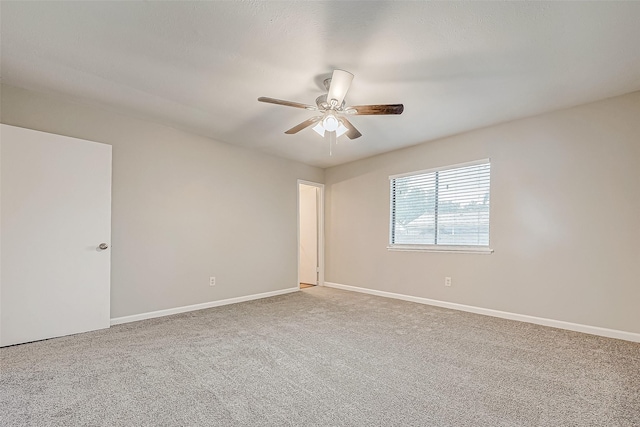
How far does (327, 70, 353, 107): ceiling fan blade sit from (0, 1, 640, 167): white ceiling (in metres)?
0.10

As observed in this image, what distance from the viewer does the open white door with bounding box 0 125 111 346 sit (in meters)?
2.57

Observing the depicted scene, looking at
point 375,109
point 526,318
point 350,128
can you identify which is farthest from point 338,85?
point 526,318

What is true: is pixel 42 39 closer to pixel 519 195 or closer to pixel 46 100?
pixel 46 100

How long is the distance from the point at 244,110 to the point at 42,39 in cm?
158

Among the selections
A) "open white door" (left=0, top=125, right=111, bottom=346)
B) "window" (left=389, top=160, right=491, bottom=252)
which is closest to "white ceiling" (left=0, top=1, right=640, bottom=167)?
"open white door" (left=0, top=125, right=111, bottom=346)

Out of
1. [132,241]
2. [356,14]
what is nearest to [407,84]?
[356,14]

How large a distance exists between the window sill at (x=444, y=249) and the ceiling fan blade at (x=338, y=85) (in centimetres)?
256

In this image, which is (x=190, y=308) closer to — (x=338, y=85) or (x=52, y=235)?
(x=52, y=235)

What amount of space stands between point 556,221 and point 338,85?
2.76 m

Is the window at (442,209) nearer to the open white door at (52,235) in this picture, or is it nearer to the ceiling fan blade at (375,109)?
the ceiling fan blade at (375,109)

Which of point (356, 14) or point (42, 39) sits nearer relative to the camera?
point (356, 14)

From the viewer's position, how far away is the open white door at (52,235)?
2.57 m

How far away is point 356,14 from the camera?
178 centimetres

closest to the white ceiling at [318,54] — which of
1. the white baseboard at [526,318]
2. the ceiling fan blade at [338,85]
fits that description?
the ceiling fan blade at [338,85]
